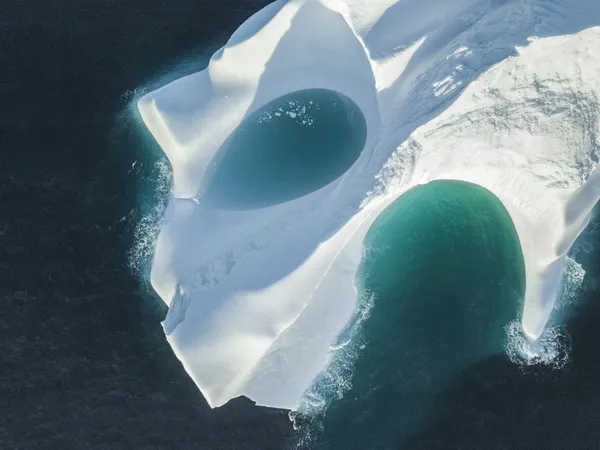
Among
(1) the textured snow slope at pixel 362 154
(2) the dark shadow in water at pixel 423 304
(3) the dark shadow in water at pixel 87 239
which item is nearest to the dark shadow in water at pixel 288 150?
(1) the textured snow slope at pixel 362 154

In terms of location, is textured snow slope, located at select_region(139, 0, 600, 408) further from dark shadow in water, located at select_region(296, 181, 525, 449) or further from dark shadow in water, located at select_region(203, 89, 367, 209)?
dark shadow in water, located at select_region(296, 181, 525, 449)

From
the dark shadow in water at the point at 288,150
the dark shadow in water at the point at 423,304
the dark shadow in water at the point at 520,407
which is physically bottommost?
the dark shadow in water at the point at 520,407

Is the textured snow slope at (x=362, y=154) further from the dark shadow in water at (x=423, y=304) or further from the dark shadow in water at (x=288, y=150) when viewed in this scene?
the dark shadow in water at (x=423, y=304)

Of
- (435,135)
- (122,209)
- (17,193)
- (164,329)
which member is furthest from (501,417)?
(17,193)

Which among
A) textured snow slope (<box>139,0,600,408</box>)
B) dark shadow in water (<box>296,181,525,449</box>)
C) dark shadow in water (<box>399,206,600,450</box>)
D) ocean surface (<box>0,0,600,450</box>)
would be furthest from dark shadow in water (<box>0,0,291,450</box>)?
dark shadow in water (<box>399,206,600,450</box>)

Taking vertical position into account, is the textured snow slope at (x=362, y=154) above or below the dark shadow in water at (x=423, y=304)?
above

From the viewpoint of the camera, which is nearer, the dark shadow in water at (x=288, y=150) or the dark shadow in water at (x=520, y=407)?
the dark shadow in water at (x=520, y=407)
